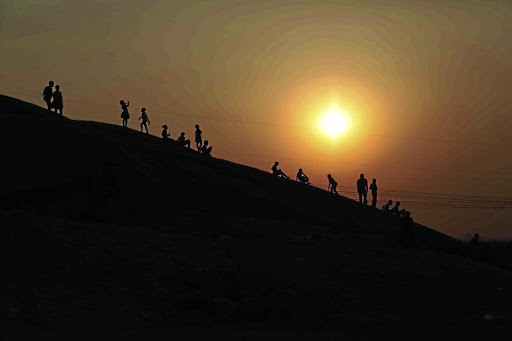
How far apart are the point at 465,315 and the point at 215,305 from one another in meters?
6.60

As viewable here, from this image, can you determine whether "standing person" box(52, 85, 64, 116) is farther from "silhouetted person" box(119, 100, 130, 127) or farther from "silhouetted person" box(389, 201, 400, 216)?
"silhouetted person" box(389, 201, 400, 216)

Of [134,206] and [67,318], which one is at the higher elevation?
[134,206]

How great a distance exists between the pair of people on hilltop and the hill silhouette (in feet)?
2.22

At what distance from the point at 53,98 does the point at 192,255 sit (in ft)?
55.5

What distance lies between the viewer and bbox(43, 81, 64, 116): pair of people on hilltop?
3400 cm

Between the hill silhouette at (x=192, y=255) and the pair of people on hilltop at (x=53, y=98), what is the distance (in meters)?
0.68

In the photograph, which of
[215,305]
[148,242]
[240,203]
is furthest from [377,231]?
[215,305]

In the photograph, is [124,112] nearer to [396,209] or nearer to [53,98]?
[53,98]

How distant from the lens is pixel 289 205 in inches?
1320

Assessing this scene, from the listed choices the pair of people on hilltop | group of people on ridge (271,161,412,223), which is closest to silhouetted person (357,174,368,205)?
group of people on ridge (271,161,412,223)

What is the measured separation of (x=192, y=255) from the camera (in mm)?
20922

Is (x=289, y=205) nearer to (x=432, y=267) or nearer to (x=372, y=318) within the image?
(x=432, y=267)

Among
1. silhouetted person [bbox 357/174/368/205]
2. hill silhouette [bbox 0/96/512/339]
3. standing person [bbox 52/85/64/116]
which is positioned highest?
standing person [bbox 52/85/64/116]

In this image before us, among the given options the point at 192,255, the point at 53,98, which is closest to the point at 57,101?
the point at 53,98
